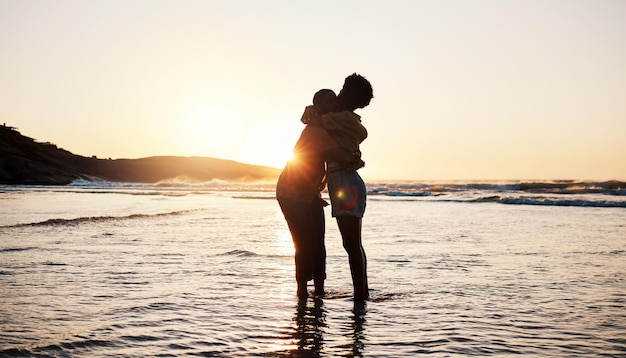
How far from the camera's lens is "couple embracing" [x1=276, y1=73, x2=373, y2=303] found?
5055 mm

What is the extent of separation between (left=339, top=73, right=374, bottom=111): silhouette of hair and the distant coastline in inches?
2465

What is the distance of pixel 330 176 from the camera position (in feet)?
17.0

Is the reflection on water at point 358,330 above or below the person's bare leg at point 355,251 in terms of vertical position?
below

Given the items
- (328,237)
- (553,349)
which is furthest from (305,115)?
(328,237)

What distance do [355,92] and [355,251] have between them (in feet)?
4.60

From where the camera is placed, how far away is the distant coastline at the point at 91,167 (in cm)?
6438

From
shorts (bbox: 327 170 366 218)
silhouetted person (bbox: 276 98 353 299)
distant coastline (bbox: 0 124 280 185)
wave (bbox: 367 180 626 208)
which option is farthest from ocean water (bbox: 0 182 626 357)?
distant coastline (bbox: 0 124 280 185)

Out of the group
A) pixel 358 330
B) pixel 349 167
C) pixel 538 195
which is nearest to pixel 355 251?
pixel 349 167

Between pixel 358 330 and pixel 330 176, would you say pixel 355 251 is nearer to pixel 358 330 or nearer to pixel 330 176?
pixel 330 176

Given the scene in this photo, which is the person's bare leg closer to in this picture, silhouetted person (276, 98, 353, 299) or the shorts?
the shorts

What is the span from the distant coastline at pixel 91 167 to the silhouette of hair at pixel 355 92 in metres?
62.6

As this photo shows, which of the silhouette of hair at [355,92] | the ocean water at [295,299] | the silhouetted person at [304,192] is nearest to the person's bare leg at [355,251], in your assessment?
the ocean water at [295,299]

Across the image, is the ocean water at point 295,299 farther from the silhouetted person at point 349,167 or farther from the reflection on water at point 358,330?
the silhouetted person at point 349,167

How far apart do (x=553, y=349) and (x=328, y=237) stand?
7318 millimetres
